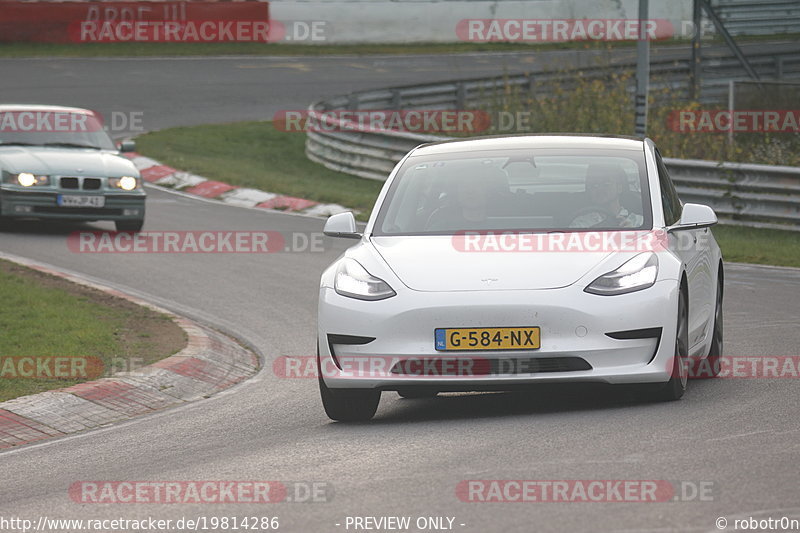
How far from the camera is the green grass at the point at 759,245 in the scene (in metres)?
16.8

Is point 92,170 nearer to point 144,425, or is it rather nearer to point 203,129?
point 144,425

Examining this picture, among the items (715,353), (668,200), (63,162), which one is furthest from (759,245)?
(668,200)

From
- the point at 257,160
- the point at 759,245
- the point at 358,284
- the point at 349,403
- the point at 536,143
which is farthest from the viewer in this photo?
the point at 257,160

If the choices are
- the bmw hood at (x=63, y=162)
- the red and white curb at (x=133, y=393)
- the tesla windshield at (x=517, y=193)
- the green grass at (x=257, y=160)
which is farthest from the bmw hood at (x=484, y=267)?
the green grass at (x=257, y=160)

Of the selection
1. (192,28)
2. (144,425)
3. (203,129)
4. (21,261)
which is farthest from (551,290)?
(192,28)

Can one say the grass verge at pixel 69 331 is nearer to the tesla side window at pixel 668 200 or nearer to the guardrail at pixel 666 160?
the tesla side window at pixel 668 200

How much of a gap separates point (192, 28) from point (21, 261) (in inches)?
1195

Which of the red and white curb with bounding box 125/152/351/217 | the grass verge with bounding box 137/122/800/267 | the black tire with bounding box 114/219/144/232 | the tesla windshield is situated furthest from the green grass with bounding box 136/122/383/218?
the tesla windshield

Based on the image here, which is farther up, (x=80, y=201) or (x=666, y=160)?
(x=666, y=160)

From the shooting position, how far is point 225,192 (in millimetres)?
23547

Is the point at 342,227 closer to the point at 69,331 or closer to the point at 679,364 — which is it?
the point at 679,364

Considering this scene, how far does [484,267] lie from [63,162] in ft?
37.6

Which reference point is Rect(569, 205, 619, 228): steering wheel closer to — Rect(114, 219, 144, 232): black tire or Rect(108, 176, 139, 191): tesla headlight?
Rect(108, 176, 139, 191): tesla headlight

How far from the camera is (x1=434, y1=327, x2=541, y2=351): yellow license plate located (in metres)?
7.77
